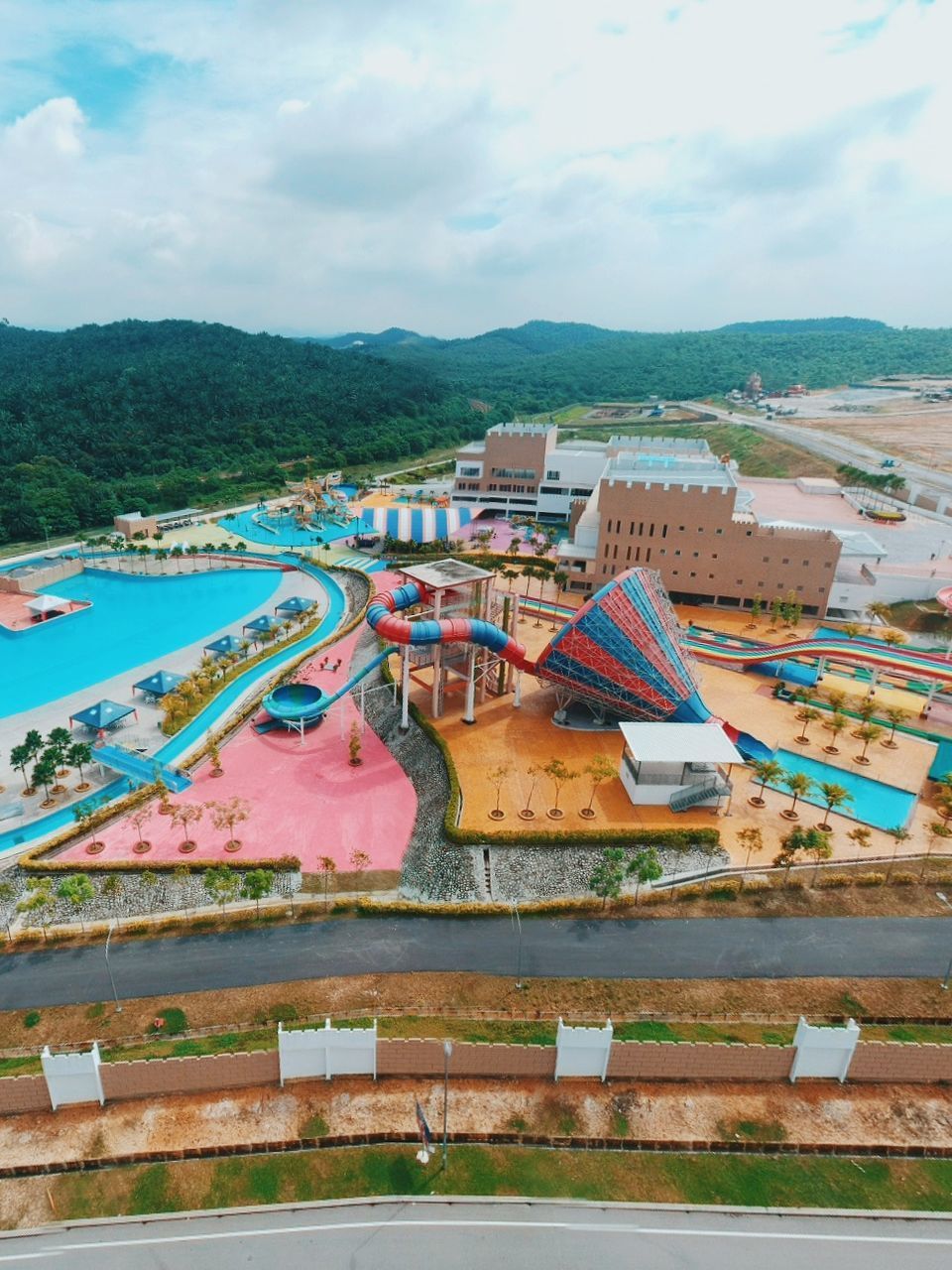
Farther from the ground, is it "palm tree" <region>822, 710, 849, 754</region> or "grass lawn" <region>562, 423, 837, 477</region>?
"grass lawn" <region>562, 423, 837, 477</region>

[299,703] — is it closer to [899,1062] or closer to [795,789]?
[795,789]

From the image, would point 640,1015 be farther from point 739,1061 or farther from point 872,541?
point 872,541

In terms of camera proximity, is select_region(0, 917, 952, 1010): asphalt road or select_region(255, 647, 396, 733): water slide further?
select_region(255, 647, 396, 733): water slide

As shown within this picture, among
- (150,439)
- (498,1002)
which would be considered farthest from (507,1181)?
(150,439)

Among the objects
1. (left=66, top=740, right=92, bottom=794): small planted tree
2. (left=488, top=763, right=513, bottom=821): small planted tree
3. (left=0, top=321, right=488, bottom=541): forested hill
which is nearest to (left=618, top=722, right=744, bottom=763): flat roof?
(left=488, top=763, right=513, bottom=821): small planted tree

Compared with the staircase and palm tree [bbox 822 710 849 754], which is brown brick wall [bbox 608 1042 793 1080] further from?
palm tree [bbox 822 710 849 754]

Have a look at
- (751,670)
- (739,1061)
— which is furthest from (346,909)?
(751,670)

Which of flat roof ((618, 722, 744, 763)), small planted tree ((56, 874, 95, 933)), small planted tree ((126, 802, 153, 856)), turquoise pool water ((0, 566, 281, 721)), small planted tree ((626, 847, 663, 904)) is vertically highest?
flat roof ((618, 722, 744, 763))

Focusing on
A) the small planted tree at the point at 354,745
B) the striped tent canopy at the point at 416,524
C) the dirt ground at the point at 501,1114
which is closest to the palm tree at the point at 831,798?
the dirt ground at the point at 501,1114
